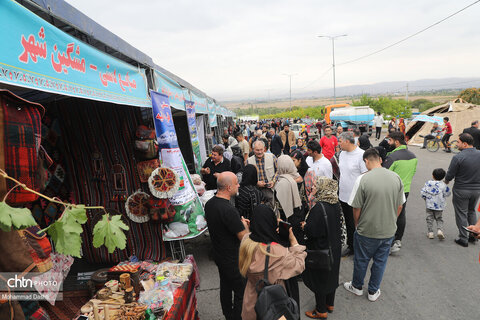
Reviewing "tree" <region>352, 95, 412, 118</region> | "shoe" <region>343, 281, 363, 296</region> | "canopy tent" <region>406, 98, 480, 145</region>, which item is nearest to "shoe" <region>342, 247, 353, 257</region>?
"shoe" <region>343, 281, 363, 296</region>

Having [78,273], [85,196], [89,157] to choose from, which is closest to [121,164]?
[89,157]

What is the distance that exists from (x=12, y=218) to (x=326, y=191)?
110 inches

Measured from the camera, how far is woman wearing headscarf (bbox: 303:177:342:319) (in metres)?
3.06

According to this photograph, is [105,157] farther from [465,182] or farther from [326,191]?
[465,182]

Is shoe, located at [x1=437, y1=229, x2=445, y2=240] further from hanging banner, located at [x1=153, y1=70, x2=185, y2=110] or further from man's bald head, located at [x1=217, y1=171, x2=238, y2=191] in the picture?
hanging banner, located at [x1=153, y1=70, x2=185, y2=110]

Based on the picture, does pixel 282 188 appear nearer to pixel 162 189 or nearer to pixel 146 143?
pixel 162 189

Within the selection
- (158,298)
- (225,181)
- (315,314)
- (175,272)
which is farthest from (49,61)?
(315,314)

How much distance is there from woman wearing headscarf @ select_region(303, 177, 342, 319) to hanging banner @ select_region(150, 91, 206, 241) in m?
1.77

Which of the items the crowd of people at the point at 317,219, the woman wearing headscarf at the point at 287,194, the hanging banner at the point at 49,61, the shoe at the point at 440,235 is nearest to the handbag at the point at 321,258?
the crowd of people at the point at 317,219

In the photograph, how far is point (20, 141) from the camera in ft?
4.72

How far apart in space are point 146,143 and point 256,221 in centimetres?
214

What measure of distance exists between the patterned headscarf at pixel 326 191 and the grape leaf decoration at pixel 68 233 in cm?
252

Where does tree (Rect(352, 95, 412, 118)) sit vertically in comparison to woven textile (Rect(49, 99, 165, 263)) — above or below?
below

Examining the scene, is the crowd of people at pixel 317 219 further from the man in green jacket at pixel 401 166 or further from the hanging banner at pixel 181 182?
the hanging banner at pixel 181 182
